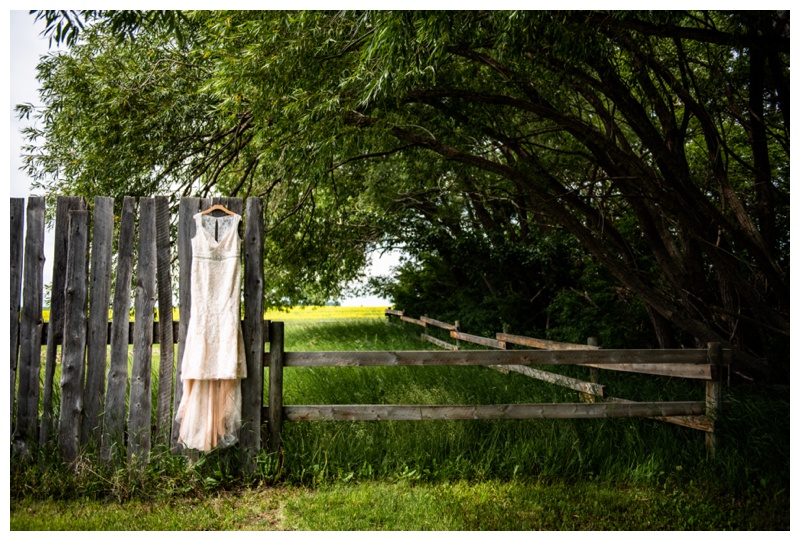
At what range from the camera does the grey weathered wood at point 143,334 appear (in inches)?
165

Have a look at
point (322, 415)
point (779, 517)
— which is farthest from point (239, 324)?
point (779, 517)

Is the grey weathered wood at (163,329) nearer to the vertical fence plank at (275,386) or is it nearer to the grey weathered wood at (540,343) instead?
the vertical fence plank at (275,386)

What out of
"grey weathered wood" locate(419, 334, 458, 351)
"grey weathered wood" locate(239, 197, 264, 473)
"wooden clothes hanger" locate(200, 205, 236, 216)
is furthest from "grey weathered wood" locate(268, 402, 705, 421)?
"grey weathered wood" locate(419, 334, 458, 351)

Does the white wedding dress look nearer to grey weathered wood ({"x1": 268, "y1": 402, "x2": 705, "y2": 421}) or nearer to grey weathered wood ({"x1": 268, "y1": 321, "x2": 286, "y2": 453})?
grey weathered wood ({"x1": 268, "y1": 321, "x2": 286, "y2": 453})

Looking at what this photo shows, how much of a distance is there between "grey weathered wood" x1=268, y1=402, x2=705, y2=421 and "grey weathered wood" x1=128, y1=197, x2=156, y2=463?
2.87 feet

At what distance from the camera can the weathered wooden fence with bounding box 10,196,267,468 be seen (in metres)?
4.15

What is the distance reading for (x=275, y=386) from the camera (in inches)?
172

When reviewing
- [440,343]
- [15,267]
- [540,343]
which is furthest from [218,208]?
[440,343]

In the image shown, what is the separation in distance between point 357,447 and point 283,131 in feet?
8.91

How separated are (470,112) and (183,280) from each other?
356 centimetres

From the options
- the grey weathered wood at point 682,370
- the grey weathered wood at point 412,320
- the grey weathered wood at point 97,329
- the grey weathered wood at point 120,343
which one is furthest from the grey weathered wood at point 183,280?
the grey weathered wood at point 412,320

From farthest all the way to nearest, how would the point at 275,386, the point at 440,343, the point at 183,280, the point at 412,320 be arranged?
the point at 412,320
the point at 440,343
the point at 275,386
the point at 183,280

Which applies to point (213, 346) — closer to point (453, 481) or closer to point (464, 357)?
point (464, 357)

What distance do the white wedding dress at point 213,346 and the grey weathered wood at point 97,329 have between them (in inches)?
22.6
